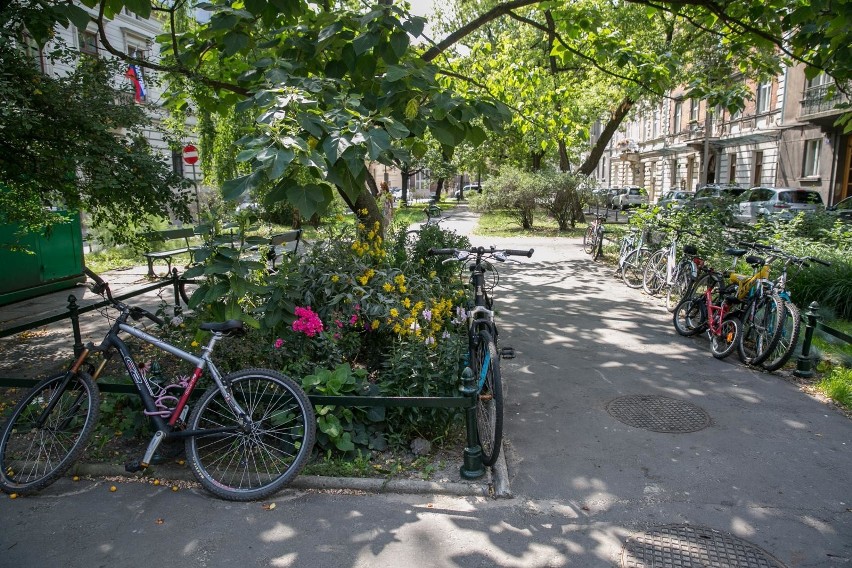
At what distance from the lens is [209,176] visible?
21.6 metres

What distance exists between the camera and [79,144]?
18.1 feet

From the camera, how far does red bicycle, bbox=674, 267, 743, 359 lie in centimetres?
673

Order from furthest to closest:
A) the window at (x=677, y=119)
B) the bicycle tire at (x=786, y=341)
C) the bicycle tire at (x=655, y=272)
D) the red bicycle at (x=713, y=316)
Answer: the window at (x=677, y=119)
the bicycle tire at (x=655, y=272)
the red bicycle at (x=713, y=316)
the bicycle tire at (x=786, y=341)

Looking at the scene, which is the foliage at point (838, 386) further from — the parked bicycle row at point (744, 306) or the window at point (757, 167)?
the window at point (757, 167)

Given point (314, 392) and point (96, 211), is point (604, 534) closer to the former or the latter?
point (314, 392)

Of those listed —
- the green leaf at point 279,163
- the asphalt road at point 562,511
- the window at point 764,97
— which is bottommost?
the asphalt road at point 562,511

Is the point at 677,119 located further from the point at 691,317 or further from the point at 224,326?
the point at 224,326

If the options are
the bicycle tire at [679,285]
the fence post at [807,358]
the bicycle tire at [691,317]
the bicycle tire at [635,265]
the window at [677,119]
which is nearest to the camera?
the fence post at [807,358]

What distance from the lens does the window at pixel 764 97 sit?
33656mm

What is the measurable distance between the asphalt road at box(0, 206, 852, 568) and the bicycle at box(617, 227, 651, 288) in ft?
20.4

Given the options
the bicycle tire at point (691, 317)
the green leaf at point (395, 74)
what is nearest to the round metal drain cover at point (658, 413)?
the bicycle tire at point (691, 317)

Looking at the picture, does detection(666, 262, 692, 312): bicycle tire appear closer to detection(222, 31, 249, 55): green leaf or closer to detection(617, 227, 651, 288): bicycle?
detection(617, 227, 651, 288): bicycle

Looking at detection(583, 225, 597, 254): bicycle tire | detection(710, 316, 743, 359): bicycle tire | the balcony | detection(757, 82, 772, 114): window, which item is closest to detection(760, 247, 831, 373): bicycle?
detection(710, 316, 743, 359): bicycle tire

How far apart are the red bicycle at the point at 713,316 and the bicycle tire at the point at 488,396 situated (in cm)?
349
